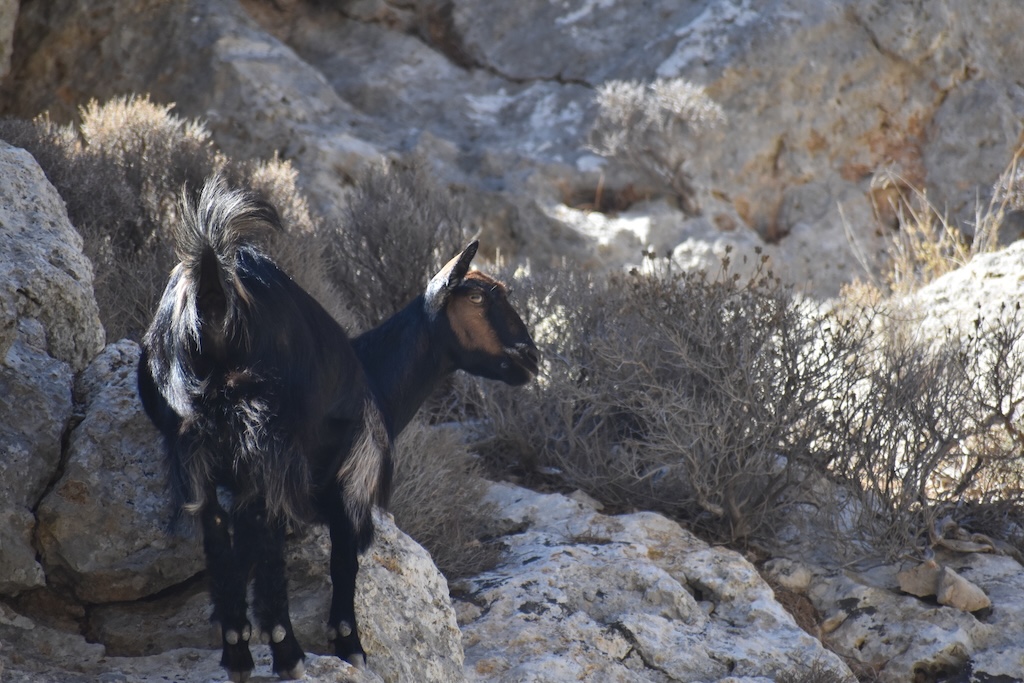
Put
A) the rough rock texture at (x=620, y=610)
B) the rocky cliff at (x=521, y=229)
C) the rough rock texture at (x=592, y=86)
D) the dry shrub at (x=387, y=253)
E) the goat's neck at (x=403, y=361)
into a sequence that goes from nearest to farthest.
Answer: the rocky cliff at (x=521, y=229)
the goat's neck at (x=403, y=361)
the rough rock texture at (x=620, y=610)
the dry shrub at (x=387, y=253)
the rough rock texture at (x=592, y=86)

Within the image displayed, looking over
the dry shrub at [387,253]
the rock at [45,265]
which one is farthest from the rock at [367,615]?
the dry shrub at [387,253]

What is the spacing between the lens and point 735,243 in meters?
12.1

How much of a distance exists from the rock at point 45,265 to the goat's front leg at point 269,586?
1.36 m

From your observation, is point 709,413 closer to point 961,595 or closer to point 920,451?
point 920,451

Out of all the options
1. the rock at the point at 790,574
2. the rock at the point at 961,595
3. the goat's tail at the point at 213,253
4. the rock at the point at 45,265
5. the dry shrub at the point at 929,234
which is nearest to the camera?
the goat's tail at the point at 213,253

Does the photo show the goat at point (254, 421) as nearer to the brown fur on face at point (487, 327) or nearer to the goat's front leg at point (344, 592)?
the goat's front leg at point (344, 592)

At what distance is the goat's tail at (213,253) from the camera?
3.12 meters

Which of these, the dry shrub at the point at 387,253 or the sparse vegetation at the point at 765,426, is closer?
the sparse vegetation at the point at 765,426

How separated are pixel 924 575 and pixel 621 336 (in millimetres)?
2044

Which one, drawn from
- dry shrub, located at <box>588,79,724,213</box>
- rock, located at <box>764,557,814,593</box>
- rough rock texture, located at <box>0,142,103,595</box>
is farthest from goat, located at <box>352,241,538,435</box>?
dry shrub, located at <box>588,79,724,213</box>

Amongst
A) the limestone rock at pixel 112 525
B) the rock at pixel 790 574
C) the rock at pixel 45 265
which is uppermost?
the rock at pixel 45 265

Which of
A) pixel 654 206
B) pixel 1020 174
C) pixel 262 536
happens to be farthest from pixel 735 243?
pixel 262 536

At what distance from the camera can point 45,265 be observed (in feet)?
13.7

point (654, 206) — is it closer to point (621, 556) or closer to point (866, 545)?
point (866, 545)
